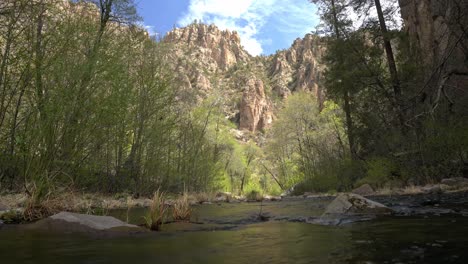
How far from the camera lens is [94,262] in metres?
3.82

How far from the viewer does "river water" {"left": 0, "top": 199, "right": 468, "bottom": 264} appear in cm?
370

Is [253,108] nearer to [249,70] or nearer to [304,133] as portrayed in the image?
[249,70]

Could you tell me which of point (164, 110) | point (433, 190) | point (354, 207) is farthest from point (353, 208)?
point (164, 110)

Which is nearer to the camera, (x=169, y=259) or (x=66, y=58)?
(x=169, y=259)

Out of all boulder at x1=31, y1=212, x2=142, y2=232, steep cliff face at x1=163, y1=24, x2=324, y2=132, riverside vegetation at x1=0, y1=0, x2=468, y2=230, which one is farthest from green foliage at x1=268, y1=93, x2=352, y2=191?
steep cliff face at x1=163, y1=24, x2=324, y2=132

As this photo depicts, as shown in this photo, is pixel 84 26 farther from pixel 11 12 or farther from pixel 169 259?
pixel 169 259

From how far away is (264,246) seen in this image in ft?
15.4

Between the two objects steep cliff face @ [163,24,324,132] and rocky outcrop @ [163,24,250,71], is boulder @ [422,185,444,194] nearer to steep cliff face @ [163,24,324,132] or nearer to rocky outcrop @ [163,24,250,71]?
steep cliff face @ [163,24,324,132]

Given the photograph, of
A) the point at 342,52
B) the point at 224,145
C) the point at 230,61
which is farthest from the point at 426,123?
the point at 230,61

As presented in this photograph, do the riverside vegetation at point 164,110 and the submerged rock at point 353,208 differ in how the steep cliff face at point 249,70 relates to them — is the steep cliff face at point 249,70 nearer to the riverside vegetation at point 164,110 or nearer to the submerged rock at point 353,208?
the riverside vegetation at point 164,110

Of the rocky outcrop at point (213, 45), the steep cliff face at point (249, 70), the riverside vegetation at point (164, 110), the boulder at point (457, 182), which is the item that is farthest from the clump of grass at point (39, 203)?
the rocky outcrop at point (213, 45)

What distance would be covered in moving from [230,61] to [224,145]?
116227 millimetres

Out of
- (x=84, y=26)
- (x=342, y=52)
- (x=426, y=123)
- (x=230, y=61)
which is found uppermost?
(x=230, y=61)

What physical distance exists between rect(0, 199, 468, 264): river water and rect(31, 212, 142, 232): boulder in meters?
0.35
